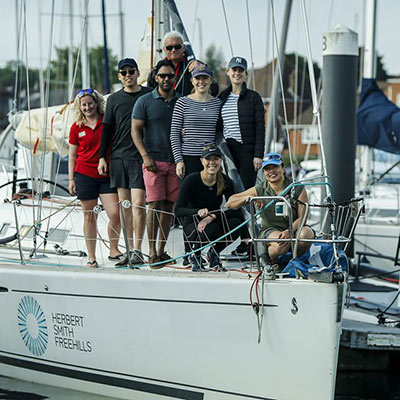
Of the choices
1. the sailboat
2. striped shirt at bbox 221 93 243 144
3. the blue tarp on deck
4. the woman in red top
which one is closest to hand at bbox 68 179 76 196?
the woman in red top

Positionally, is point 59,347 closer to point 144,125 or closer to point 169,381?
point 169,381

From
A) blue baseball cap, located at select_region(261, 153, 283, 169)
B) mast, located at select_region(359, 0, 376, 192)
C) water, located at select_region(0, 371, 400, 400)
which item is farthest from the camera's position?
mast, located at select_region(359, 0, 376, 192)

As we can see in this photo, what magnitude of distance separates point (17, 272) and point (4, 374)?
1289 millimetres

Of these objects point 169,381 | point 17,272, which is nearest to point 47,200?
point 17,272

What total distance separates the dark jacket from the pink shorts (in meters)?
0.70

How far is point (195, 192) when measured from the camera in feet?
22.7

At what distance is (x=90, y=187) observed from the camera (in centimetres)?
764

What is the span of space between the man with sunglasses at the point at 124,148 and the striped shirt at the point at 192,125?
433 millimetres

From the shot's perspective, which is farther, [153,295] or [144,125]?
[144,125]

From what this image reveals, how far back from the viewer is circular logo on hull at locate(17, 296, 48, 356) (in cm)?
756

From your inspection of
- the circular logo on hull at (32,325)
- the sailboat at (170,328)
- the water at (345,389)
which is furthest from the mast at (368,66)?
the circular logo on hull at (32,325)

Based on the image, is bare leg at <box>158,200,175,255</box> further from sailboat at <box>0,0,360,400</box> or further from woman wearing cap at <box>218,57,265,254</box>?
woman wearing cap at <box>218,57,265,254</box>

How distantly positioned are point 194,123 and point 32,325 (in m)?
2.31

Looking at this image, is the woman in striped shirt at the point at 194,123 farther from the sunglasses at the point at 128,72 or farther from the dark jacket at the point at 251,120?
the sunglasses at the point at 128,72
